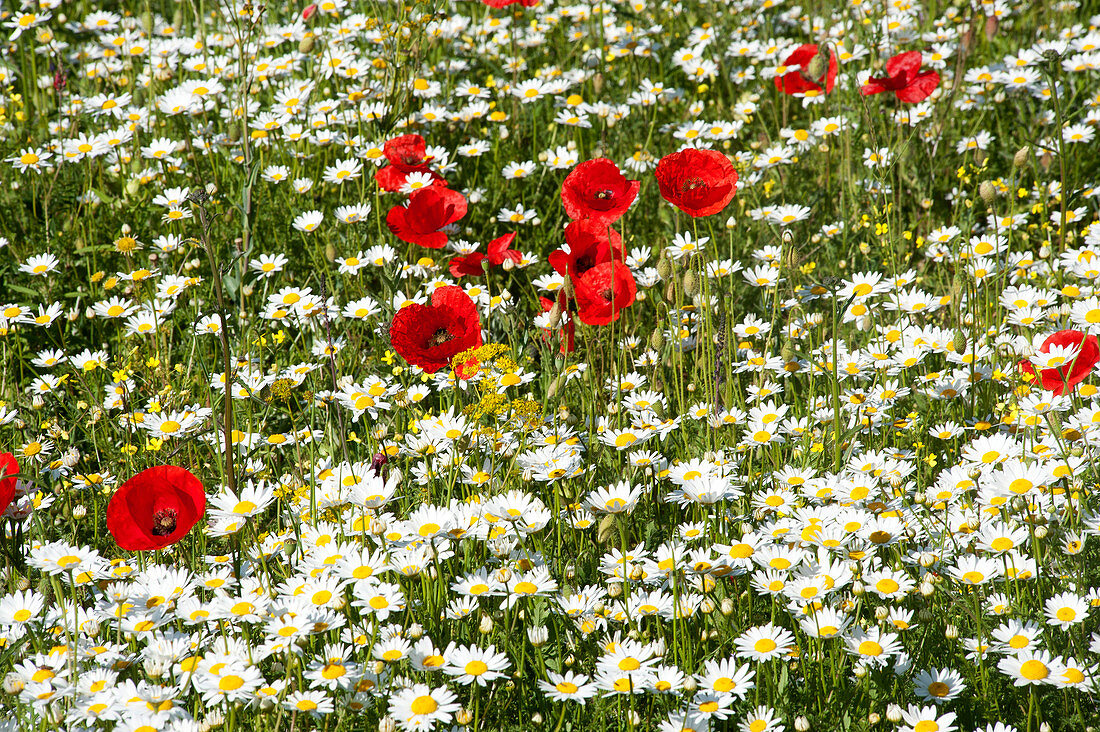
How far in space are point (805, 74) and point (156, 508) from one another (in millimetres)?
3115

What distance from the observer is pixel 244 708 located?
1901 mm

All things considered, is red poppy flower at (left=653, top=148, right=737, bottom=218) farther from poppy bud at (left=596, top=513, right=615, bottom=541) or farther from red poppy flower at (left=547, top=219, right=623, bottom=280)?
poppy bud at (left=596, top=513, right=615, bottom=541)

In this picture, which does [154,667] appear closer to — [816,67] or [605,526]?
[605,526]

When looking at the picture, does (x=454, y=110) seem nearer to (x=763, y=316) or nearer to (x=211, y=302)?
(x=211, y=302)

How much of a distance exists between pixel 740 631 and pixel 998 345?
1423 millimetres

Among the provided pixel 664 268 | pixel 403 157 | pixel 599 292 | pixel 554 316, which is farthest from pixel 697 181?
pixel 403 157

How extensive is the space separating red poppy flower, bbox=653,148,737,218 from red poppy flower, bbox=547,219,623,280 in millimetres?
273

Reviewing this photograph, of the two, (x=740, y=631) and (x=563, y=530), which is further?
(x=563, y=530)

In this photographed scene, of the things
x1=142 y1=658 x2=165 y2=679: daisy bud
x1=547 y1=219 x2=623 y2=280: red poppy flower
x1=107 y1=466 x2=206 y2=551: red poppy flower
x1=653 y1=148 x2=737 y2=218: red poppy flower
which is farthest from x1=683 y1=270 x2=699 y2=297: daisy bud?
x1=142 y1=658 x2=165 y2=679: daisy bud

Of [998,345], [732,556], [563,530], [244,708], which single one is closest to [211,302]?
[563,530]

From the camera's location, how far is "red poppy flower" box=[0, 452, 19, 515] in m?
2.04

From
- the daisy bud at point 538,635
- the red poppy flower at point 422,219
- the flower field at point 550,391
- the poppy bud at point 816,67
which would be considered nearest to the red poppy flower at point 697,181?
the flower field at point 550,391

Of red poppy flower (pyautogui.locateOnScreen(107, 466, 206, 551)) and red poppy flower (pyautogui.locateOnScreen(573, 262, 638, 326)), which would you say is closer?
red poppy flower (pyautogui.locateOnScreen(107, 466, 206, 551))

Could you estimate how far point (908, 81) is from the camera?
3789 mm
